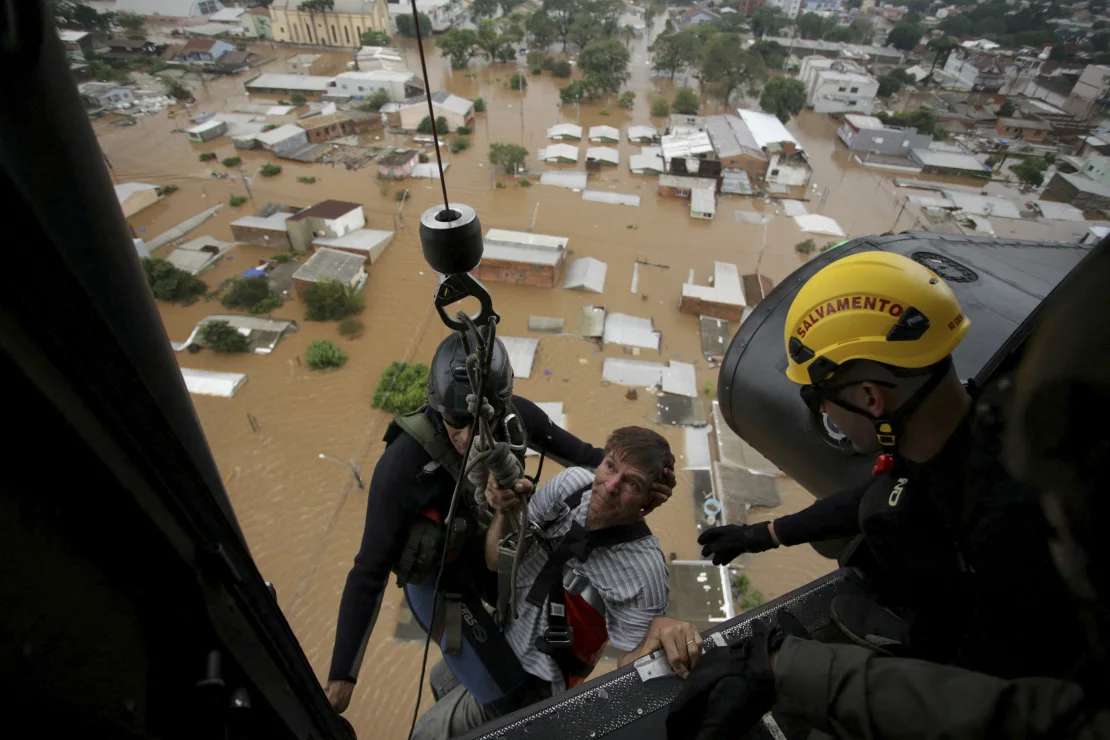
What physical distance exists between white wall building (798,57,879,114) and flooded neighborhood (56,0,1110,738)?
0.63m

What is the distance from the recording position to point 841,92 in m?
29.0

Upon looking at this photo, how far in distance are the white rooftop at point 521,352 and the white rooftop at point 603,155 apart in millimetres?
12715

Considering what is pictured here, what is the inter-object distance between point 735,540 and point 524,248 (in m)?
13.3

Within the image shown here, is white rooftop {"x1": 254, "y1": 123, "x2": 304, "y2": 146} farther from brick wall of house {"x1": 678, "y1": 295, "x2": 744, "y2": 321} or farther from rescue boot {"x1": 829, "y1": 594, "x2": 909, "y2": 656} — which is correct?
rescue boot {"x1": 829, "y1": 594, "x2": 909, "y2": 656}

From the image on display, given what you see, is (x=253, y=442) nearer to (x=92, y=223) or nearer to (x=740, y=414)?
(x=740, y=414)

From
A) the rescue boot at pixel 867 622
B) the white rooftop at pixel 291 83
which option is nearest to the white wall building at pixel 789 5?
the white rooftop at pixel 291 83

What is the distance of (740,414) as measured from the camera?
128 inches

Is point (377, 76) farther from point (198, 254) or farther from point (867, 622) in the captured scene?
→ point (867, 622)

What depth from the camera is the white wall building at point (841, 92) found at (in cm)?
2883

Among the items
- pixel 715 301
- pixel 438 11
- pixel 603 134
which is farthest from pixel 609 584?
pixel 438 11

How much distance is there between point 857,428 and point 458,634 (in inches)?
78.4

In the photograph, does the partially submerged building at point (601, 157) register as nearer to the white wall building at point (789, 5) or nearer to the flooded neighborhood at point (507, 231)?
the flooded neighborhood at point (507, 231)

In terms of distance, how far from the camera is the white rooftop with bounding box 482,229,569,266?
14.9 meters

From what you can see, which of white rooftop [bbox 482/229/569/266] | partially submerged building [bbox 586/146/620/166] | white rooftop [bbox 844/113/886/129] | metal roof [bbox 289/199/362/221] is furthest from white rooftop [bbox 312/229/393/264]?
white rooftop [bbox 844/113/886/129]
